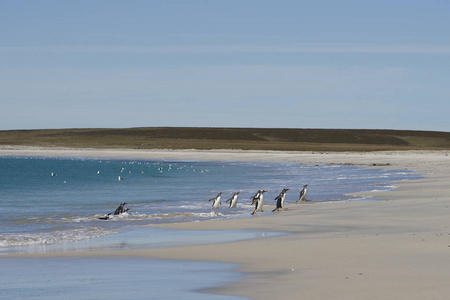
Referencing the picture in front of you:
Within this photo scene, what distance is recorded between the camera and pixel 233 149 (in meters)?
123

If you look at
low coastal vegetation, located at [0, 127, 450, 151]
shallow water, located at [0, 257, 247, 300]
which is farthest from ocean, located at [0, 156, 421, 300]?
low coastal vegetation, located at [0, 127, 450, 151]

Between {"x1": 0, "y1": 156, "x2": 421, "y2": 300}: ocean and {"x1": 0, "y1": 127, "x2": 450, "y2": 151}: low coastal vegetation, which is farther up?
{"x1": 0, "y1": 127, "x2": 450, "y2": 151}: low coastal vegetation

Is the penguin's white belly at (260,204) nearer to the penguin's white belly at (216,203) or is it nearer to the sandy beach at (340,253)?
the sandy beach at (340,253)

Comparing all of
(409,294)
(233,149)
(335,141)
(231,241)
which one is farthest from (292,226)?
(335,141)

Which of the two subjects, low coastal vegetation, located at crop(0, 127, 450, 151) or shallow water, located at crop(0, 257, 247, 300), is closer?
shallow water, located at crop(0, 257, 247, 300)

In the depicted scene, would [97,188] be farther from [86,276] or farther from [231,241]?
[86,276]

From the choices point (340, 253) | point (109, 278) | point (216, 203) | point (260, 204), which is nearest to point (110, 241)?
point (109, 278)

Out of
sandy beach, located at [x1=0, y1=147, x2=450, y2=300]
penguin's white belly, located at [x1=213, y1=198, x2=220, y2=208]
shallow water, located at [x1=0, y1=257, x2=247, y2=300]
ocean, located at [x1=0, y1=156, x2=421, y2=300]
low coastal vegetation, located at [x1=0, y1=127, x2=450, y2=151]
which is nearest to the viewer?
sandy beach, located at [x1=0, y1=147, x2=450, y2=300]

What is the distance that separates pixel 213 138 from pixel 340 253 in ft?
495

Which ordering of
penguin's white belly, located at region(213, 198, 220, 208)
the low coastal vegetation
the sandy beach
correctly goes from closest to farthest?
the sandy beach < penguin's white belly, located at region(213, 198, 220, 208) < the low coastal vegetation

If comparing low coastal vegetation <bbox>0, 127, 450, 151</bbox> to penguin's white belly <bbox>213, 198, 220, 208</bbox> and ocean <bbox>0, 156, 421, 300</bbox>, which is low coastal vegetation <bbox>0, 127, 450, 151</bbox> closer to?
ocean <bbox>0, 156, 421, 300</bbox>

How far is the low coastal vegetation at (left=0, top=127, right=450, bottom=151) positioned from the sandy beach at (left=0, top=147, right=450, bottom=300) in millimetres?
111501

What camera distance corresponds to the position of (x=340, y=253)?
13.2 metres

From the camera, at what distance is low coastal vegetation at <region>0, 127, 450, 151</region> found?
14588 centimetres
